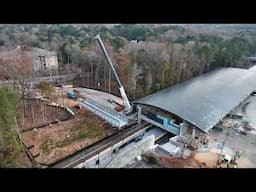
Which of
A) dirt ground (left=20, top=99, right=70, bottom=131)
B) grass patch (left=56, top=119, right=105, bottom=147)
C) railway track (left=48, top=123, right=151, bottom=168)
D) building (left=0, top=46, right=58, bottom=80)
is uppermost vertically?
building (left=0, top=46, right=58, bottom=80)

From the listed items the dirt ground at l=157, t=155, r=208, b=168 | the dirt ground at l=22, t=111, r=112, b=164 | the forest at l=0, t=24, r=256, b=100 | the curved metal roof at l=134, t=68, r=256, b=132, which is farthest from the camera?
the forest at l=0, t=24, r=256, b=100

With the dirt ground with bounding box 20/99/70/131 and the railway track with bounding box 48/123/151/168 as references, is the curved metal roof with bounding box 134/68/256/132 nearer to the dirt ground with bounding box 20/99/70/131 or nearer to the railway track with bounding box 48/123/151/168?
the railway track with bounding box 48/123/151/168

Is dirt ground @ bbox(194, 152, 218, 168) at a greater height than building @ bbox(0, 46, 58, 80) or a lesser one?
lesser

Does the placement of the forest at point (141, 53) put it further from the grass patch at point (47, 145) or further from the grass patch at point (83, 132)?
the grass patch at point (47, 145)

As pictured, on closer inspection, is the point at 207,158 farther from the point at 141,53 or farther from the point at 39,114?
the point at 141,53

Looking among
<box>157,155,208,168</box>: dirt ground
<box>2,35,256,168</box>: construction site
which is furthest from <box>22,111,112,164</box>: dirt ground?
<box>157,155,208,168</box>: dirt ground

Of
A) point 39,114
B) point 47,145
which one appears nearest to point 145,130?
point 47,145
